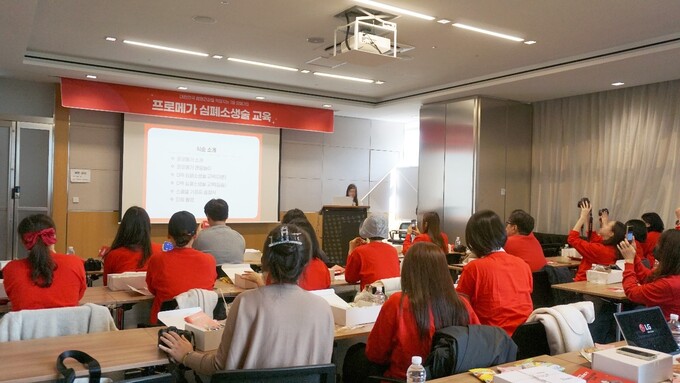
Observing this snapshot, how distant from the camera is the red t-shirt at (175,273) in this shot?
345 centimetres

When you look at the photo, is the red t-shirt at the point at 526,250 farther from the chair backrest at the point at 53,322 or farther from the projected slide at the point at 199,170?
the projected slide at the point at 199,170

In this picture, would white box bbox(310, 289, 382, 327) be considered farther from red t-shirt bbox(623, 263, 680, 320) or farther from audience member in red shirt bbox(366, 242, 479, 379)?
red t-shirt bbox(623, 263, 680, 320)

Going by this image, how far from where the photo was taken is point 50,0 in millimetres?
4824

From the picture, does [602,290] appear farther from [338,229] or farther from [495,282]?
[338,229]

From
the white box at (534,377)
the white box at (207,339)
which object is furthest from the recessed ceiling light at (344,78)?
the white box at (534,377)

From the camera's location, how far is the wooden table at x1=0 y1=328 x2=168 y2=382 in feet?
6.59

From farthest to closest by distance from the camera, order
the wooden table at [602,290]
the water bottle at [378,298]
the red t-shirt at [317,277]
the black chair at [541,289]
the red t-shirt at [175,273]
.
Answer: the black chair at [541,289], the wooden table at [602,290], the red t-shirt at [317,277], the red t-shirt at [175,273], the water bottle at [378,298]

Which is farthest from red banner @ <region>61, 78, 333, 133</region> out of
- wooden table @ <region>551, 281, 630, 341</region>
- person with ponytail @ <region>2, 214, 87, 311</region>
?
wooden table @ <region>551, 281, 630, 341</region>

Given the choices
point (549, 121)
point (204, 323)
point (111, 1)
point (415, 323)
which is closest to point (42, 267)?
point (204, 323)

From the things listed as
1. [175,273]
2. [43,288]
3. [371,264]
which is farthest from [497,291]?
[43,288]

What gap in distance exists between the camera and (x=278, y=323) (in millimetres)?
2016

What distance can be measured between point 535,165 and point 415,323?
7.15 meters

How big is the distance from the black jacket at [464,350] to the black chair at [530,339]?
317 mm

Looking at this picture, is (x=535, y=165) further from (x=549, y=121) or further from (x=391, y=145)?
(x=391, y=145)
